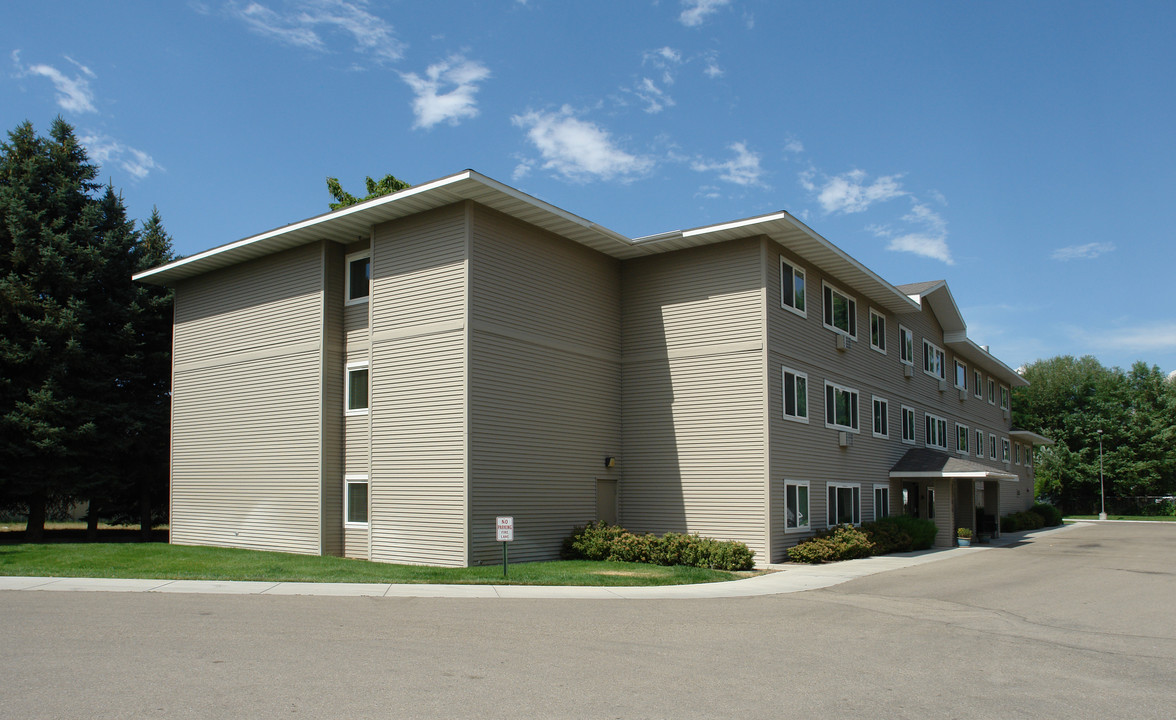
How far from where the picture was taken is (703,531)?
22.4 m

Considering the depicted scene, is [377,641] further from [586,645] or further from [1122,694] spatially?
[1122,694]

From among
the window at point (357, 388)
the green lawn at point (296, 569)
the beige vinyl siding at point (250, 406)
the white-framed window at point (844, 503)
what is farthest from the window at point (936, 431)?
the beige vinyl siding at point (250, 406)

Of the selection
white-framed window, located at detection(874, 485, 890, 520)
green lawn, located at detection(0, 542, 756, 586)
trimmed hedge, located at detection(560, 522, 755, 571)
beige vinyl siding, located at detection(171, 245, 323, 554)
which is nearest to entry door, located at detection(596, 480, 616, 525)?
trimmed hedge, located at detection(560, 522, 755, 571)

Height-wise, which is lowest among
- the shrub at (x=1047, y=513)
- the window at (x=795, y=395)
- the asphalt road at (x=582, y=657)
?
the shrub at (x=1047, y=513)

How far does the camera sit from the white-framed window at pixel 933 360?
3597 centimetres

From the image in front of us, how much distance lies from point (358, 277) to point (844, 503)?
15851mm

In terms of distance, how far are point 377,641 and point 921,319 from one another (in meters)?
30.5

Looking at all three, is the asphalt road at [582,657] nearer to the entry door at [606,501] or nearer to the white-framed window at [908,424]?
the entry door at [606,501]

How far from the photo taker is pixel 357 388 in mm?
21797

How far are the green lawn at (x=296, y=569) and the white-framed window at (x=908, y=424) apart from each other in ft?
51.3

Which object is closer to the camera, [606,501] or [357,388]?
[357,388]

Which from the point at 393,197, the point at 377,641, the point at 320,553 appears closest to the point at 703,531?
the point at 320,553

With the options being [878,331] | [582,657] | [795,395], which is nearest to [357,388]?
[795,395]

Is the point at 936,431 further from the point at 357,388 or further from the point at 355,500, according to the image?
the point at 355,500
